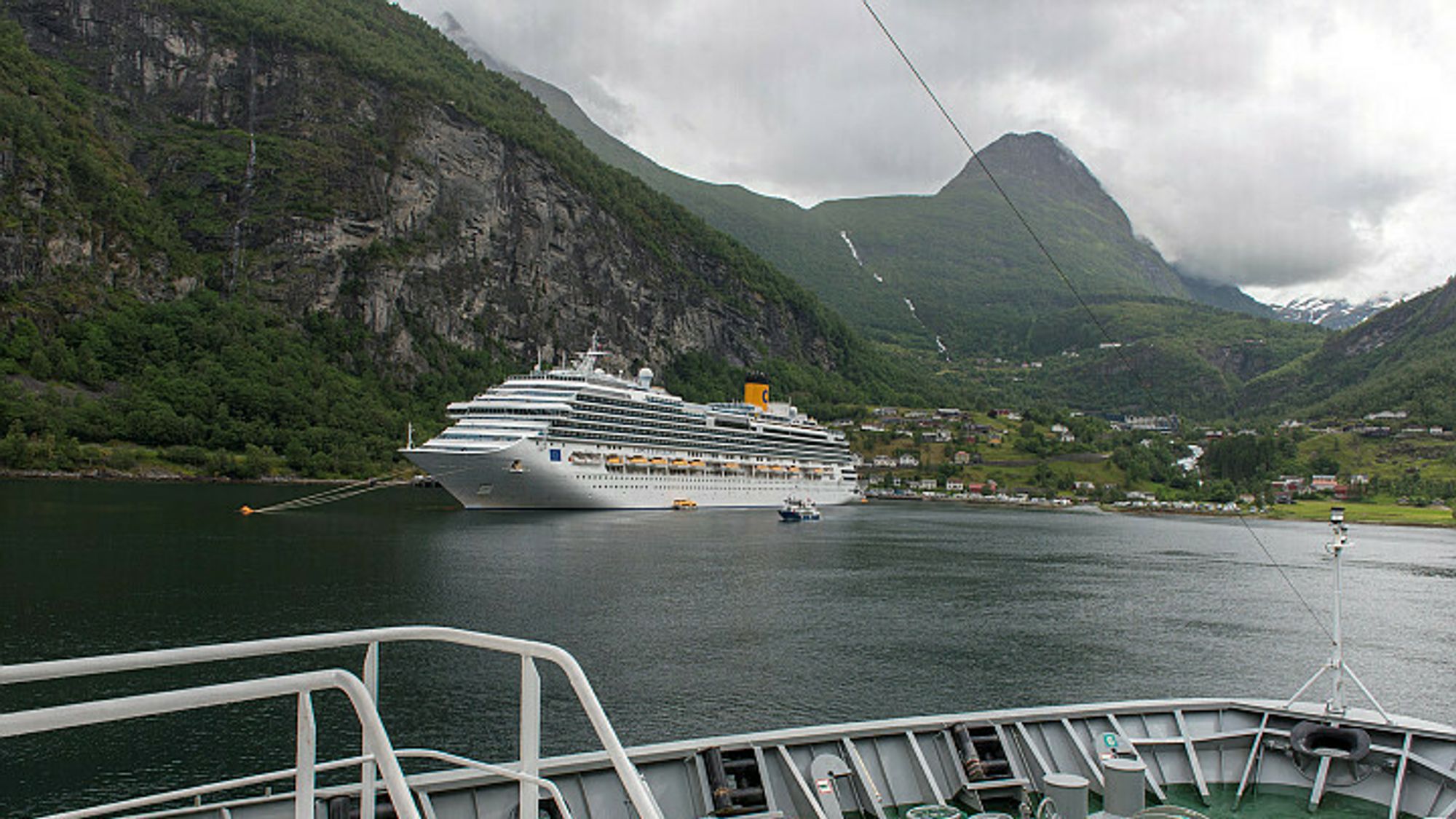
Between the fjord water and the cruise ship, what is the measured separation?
16266 millimetres

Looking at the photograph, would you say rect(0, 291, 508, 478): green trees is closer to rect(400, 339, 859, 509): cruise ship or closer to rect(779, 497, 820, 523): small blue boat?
rect(400, 339, 859, 509): cruise ship

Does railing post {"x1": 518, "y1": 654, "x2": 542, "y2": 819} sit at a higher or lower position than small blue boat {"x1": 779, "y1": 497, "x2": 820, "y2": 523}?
higher

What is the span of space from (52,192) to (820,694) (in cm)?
15683

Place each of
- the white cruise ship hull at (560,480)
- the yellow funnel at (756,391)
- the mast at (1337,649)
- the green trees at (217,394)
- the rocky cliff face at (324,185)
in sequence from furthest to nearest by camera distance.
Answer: the rocky cliff face at (324,185)
the yellow funnel at (756,391)
the green trees at (217,394)
the white cruise ship hull at (560,480)
the mast at (1337,649)

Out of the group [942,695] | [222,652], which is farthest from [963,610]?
[222,652]

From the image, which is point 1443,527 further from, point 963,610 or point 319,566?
point 319,566

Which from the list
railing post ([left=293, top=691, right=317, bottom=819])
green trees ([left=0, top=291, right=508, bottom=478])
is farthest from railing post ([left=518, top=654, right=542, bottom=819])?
green trees ([left=0, top=291, right=508, bottom=478])

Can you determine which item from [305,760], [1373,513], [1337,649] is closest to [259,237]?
[1337,649]

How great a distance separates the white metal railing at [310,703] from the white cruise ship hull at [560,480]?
253ft

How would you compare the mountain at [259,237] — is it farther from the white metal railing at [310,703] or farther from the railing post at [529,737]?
the railing post at [529,737]

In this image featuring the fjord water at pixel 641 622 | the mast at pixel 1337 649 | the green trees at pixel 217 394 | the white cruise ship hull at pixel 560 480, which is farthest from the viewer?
the green trees at pixel 217 394

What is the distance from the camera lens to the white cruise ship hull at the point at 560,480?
266ft

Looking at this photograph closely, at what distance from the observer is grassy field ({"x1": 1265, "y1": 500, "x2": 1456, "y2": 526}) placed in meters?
117

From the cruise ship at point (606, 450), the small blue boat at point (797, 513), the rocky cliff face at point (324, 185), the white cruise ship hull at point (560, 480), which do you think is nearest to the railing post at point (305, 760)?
the white cruise ship hull at point (560, 480)
